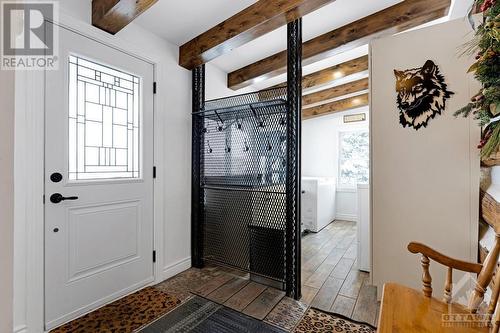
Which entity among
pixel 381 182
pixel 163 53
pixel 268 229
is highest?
pixel 163 53

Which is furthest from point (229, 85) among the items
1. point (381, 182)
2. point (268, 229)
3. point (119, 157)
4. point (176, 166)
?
point (381, 182)

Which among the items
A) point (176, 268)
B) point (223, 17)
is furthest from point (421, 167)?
point (176, 268)

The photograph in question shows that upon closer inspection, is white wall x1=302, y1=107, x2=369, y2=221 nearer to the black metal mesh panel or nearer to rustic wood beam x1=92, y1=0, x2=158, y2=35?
the black metal mesh panel

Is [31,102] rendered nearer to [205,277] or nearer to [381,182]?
[205,277]

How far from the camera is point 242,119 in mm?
2523

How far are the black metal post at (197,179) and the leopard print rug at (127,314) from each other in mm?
636

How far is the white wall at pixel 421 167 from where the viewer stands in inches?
68.1

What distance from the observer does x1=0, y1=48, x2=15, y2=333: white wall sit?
551 mm

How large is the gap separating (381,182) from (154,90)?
7.41ft

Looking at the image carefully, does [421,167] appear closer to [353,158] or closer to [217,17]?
[217,17]

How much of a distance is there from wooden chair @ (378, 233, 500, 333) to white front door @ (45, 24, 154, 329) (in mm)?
2052

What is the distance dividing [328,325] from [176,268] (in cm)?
161

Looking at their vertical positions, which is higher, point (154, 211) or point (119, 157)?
point (119, 157)

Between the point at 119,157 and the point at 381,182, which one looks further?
the point at 119,157
